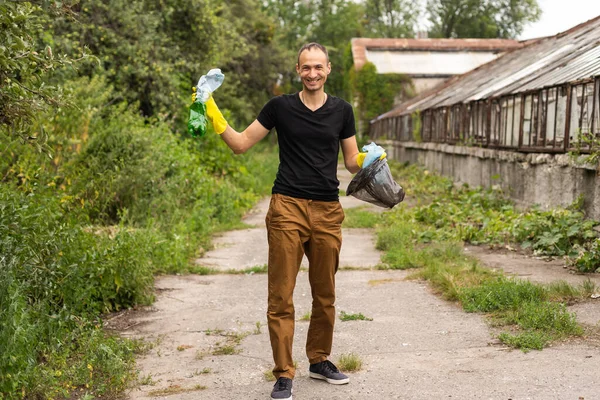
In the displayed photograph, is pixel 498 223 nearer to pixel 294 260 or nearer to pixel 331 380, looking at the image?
pixel 331 380

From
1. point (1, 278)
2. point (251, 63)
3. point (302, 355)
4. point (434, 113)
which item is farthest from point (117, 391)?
point (251, 63)

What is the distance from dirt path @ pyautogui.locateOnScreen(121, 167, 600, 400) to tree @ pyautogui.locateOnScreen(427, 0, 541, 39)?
50.3 m

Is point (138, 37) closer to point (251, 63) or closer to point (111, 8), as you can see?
point (111, 8)

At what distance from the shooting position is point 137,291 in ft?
22.4

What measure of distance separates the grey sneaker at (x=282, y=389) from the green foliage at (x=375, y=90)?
27.5 m

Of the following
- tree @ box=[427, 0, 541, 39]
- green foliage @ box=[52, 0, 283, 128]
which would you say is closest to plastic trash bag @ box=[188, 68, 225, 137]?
green foliage @ box=[52, 0, 283, 128]

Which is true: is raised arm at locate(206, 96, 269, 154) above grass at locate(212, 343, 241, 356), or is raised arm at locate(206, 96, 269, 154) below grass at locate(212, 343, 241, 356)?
above

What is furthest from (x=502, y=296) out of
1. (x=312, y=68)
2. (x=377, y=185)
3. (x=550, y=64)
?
(x=550, y=64)

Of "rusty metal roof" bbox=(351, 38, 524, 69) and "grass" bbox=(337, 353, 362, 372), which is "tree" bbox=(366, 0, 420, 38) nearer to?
"rusty metal roof" bbox=(351, 38, 524, 69)

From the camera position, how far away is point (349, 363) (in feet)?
15.6

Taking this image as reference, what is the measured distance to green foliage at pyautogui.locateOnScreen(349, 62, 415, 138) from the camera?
31078 mm

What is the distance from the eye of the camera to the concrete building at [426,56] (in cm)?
3117

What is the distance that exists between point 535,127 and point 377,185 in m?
7.20

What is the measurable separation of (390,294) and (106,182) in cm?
386
